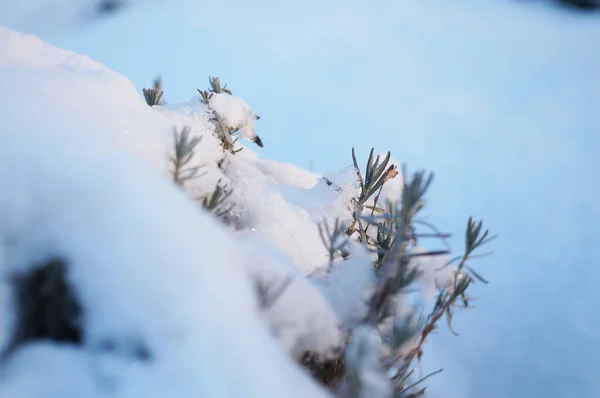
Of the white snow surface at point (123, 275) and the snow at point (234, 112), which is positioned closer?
the white snow surface at point (123, 275)

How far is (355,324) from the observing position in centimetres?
74

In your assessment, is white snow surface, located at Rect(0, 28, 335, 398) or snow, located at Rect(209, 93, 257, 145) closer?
white snow surface, located at Rect(0, 28, 335, 398)

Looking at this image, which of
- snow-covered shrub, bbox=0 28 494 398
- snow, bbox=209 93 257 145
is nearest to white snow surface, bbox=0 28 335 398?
snow-covered shrub, bbox=0 28 494 398

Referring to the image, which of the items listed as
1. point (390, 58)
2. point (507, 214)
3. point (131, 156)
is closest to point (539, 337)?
point (507, 214)

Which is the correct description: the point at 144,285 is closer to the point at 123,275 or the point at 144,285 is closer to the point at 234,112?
the point at 123,275

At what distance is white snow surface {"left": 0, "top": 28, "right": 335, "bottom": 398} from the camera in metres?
0.53

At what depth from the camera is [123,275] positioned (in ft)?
1.86

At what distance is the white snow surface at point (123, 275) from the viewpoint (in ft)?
1.75

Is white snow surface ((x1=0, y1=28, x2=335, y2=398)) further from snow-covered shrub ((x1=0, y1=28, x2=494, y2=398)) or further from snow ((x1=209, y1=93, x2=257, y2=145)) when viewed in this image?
snow ((x1=209, y1=93, x2=257, y2=145))

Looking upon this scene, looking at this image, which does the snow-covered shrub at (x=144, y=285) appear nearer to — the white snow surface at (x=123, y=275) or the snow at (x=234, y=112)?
the white snow surface at (x=123, y=275)

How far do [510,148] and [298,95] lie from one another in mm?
1632

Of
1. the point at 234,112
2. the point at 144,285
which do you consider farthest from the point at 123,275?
the point at 234,112

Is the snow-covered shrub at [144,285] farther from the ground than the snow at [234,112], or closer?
closer

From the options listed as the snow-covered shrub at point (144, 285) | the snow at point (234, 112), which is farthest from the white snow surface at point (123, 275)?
the snow at point (234, 112)
